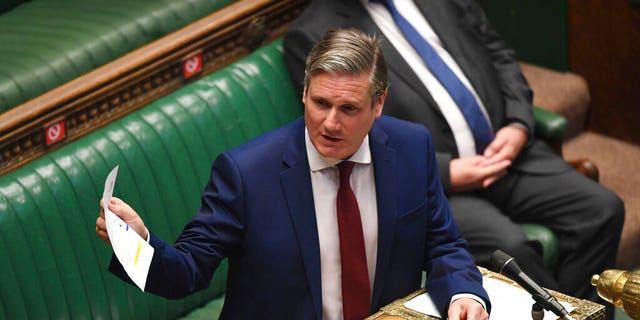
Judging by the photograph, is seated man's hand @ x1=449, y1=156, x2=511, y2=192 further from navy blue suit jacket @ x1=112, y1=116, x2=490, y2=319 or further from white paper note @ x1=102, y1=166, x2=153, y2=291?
white paper note @ x1=102, y1=166, x2=153, y2=291

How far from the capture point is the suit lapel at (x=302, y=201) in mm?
2607

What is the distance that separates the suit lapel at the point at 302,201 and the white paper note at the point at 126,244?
0.45m

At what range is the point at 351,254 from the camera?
8.67 ft

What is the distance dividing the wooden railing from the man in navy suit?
2.22ft

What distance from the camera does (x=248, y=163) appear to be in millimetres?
2590

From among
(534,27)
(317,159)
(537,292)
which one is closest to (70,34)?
(317,159)

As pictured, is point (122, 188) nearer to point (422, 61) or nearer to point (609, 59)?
point (422, 61)

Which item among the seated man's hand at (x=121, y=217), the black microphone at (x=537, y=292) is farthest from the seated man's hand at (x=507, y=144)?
the seated man's hand at (x=121, y=217)

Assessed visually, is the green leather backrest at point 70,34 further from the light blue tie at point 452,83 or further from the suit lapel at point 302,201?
the suit lapel at point 302,201

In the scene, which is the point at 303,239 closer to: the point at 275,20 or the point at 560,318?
the point at 560,318

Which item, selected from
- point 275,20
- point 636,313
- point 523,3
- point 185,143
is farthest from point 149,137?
point 523,3

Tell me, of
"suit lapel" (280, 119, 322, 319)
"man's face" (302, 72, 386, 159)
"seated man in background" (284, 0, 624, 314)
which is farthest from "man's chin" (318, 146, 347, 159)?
"seated man in background" (284, 0, 624, 314)

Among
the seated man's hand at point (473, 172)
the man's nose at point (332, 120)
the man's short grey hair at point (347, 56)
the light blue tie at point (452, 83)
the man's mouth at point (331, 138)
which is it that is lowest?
the seated man's hand at point (473, 172)

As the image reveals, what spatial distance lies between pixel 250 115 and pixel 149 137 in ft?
1.15
